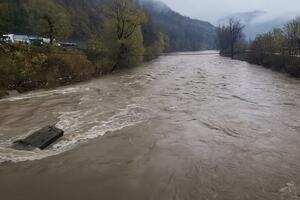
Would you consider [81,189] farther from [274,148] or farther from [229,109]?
[229,109]

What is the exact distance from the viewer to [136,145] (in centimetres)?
1331

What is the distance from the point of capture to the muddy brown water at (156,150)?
31.6 ft

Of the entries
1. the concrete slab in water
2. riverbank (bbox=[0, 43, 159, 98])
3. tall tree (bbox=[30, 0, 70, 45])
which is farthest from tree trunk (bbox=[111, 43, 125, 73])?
the concrete slab in water

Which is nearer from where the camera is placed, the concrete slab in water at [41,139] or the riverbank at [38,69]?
the concrete slab in water at [41,139]

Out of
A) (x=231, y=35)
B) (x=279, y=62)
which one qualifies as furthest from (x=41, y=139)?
(x=231, y=35)

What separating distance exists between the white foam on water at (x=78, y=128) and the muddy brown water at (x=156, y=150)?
0.04 m

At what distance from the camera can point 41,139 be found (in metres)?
13.3

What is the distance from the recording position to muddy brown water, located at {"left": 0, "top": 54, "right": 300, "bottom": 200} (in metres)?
9.63

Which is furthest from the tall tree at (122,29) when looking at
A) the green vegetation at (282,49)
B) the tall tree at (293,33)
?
the tall tree at (293,33)

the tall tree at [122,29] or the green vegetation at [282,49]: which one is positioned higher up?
the tall tree at [122,29]

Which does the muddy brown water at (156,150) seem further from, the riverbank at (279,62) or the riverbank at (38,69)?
the riverbank at (279,62)

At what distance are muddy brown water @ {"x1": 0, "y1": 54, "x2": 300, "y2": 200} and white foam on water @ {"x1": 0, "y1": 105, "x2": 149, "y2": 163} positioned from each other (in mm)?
37

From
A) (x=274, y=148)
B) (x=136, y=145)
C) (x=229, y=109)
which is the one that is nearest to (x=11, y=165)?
(x=136, y=145)

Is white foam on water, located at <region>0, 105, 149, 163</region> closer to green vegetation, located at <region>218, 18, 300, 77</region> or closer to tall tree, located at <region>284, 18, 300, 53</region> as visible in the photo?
green vegetation, located at <region>218, 18, 300, 77</region>
